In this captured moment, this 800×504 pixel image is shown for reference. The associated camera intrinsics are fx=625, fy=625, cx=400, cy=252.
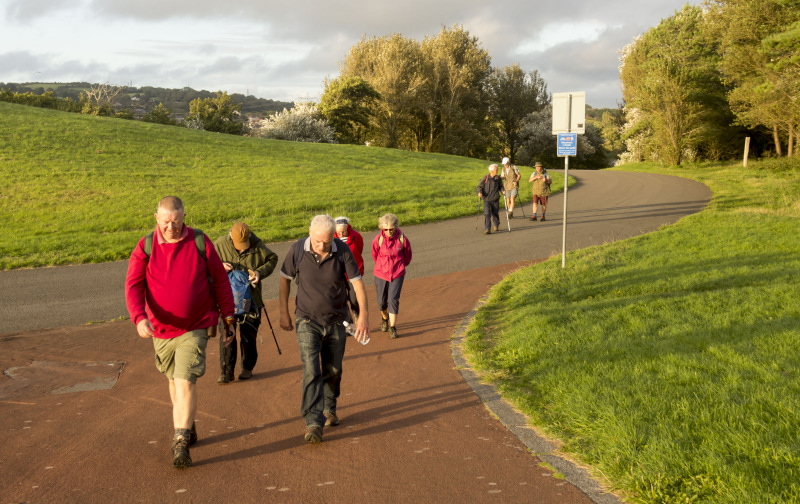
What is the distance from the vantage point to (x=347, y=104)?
5469 cm

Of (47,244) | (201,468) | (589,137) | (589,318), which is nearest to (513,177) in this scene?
(589,318)

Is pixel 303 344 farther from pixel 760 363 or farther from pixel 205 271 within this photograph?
pixel 760 363

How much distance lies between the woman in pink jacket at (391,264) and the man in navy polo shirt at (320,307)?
3103 millimetres

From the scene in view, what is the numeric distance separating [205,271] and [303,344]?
105 centimetres

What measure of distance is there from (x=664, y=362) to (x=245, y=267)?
447cm

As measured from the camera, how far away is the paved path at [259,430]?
4.27 m

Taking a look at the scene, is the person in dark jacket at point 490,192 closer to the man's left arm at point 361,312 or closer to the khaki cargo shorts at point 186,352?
the man's left arm at point 361,312

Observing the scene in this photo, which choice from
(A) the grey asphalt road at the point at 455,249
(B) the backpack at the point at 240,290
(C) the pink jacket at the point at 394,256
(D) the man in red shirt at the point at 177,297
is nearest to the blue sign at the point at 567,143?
(A) the grey asphalt road at the point at 455,249

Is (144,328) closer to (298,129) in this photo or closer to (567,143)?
(567,143)

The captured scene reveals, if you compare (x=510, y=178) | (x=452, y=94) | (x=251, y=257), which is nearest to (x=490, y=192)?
(x=510, y=178)

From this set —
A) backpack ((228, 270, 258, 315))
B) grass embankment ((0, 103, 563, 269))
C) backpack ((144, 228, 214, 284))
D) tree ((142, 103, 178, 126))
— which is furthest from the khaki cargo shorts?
tree ((142, 103, 178, 126))

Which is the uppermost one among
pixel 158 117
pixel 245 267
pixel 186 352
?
pixel 158 117

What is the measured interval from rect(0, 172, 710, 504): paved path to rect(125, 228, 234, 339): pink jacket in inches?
42.6

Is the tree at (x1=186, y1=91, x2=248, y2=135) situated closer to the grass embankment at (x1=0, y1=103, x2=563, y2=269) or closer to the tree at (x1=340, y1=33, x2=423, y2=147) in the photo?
the tree at (x1=340, y1=33, x2=423, y2=147)
